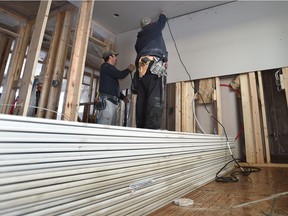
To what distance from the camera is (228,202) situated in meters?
1.07

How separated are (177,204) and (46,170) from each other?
0.78 metres

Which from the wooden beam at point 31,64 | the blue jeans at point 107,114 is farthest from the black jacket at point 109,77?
the wooden beam at point 31,64

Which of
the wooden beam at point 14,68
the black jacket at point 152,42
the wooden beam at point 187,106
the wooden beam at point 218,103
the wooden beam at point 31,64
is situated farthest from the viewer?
the wooden beam at point 14,68

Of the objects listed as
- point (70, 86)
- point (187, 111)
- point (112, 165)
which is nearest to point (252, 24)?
point (187, 111)

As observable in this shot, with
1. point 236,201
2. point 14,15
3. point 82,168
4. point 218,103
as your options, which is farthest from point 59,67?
point 236,201

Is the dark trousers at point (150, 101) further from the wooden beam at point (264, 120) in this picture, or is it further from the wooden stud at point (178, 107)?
the wooden beam at point (264, 120)

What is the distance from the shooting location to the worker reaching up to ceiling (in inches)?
75.0

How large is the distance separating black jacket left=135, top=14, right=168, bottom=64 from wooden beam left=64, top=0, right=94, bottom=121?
66 centimetres

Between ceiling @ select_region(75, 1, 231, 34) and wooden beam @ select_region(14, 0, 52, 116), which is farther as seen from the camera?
ceiling @ select_region(75, 1, 231, 34)

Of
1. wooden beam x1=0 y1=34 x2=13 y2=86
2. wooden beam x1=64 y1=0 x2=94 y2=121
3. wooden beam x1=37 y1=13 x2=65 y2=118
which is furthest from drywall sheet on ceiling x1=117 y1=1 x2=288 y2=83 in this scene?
wooden beam x1=0 y1=34 x2=13 y2=86

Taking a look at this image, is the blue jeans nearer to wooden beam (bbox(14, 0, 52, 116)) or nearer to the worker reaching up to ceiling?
the worker reaching up to ceiling

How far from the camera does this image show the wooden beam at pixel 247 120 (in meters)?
2.64

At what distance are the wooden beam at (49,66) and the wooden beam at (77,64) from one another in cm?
95

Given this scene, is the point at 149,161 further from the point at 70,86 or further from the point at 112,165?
the point at 70,86
